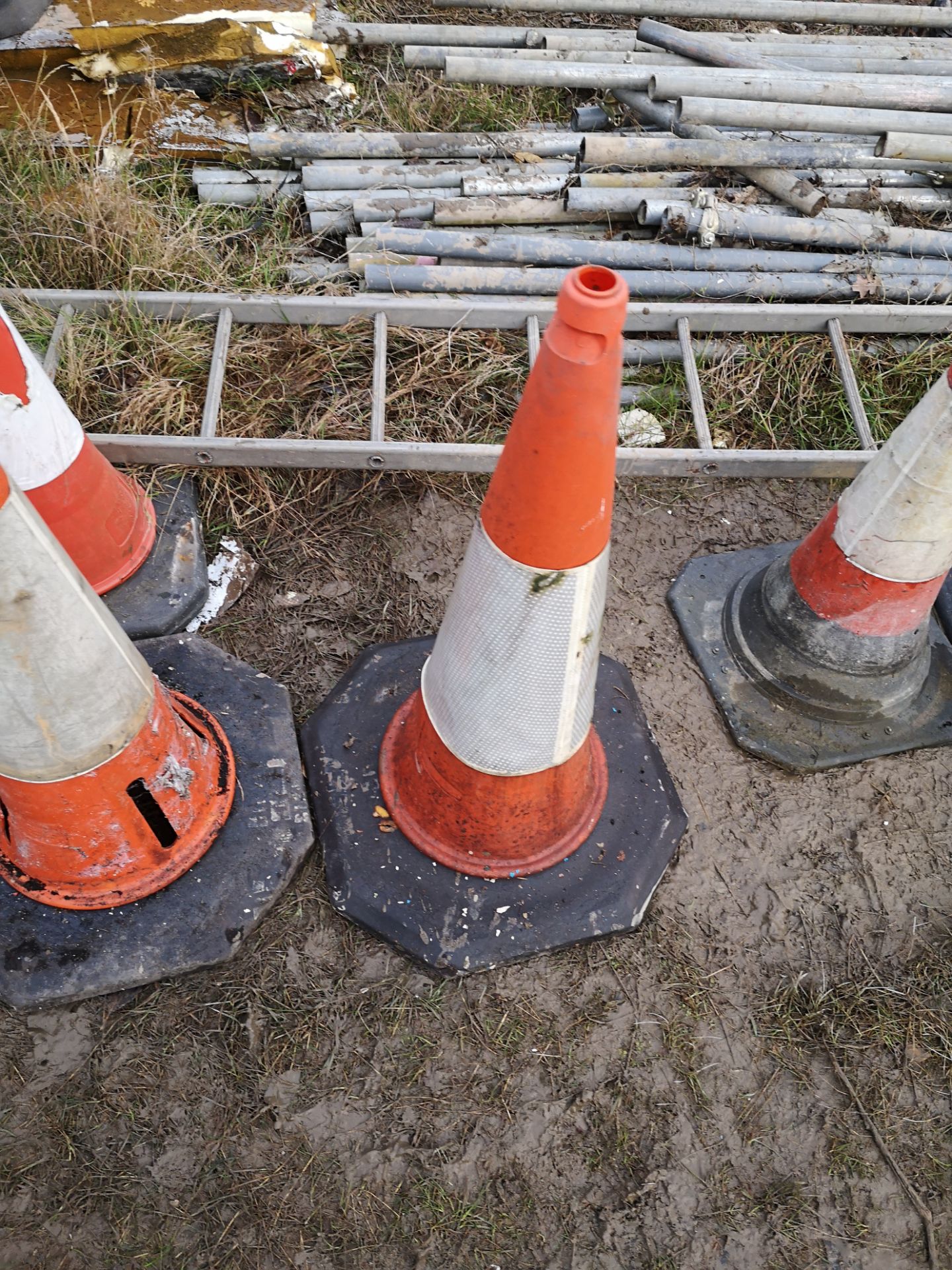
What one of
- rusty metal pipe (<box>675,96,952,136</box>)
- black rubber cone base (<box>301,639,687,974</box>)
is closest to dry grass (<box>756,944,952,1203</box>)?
black rubber cone base (<box>301,639,687,974</box>)

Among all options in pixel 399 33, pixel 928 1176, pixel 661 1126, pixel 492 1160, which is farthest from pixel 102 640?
pixel 399 33

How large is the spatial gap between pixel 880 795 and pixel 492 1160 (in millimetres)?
1802

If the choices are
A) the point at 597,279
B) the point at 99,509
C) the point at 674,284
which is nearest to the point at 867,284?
the point at 674,284

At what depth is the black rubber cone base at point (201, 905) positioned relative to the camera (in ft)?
8.48

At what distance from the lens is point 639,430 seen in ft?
12.8

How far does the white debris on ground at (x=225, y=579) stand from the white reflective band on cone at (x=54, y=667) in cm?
93

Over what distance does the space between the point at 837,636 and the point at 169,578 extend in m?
2.42

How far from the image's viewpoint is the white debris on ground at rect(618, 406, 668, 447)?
389 cm

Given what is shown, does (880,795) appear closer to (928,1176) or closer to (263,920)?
(928,1176)

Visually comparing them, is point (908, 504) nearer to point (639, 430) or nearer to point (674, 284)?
point (639, 430)

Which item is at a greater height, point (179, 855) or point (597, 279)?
point (597, 279)

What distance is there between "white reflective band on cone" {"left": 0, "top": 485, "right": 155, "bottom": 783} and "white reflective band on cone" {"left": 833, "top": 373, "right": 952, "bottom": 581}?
7.38ft

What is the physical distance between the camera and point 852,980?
2.85m

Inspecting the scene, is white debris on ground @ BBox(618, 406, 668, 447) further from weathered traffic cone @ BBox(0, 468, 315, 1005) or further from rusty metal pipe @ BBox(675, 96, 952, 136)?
weathered traffic cone @ BBox(0, 468, 315, 1005)
